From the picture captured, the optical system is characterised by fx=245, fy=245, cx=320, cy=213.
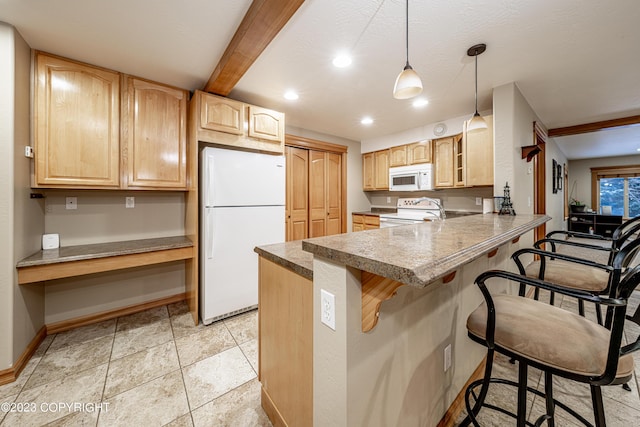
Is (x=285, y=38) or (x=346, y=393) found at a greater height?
(x=285, y=38)

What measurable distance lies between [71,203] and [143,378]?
1829mm

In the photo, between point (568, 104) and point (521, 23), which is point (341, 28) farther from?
point (568, 104)

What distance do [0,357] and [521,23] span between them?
4.25m

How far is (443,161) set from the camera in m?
3.78

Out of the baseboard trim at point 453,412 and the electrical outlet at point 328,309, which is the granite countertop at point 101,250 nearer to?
the electrical outlet at point 328,309

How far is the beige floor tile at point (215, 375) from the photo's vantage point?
1.61 metres

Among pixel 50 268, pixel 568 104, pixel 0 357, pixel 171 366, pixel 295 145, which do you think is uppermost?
pixel 568 104

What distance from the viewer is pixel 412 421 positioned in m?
1.12

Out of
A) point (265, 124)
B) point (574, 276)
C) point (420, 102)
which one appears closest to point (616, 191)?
point (420, 102)

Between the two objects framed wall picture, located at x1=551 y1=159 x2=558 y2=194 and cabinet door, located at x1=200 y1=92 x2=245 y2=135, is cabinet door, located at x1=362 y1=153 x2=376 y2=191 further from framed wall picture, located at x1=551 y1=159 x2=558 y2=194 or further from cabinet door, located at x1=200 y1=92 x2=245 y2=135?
framed wall picture, located at x1=551 y1=159 x2=558 y2=194

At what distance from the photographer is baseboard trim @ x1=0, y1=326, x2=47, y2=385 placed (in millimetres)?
1680

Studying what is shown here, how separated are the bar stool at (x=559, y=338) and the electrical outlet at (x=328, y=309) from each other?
59 cm

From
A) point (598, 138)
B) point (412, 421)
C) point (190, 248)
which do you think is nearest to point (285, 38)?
point (190, 248)

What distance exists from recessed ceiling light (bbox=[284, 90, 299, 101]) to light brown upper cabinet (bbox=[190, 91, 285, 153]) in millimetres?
224
